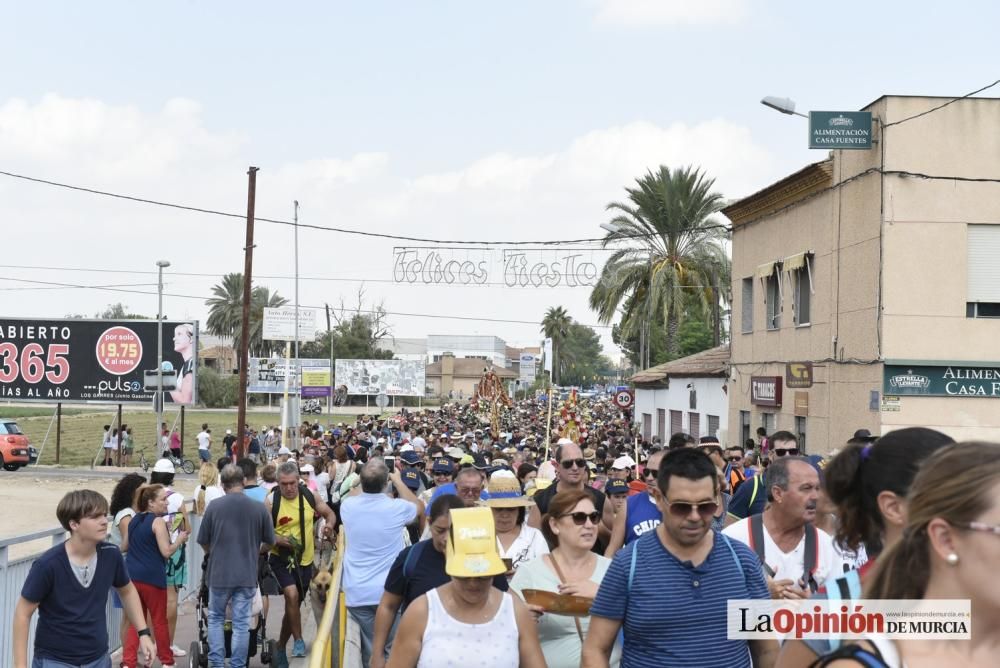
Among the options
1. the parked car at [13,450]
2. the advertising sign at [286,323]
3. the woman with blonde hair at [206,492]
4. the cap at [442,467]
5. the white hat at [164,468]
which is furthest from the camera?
the advertising sign at [286,323]

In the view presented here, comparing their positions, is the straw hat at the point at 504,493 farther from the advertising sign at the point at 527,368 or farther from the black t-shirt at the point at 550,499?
the advertising sign at the point at 527,368

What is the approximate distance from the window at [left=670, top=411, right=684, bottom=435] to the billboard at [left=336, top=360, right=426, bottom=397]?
208 feet

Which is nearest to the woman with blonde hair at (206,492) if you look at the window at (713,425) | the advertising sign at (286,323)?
the window at (713,425)

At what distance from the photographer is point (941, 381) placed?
20422mm

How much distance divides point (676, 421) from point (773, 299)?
42.8 ft

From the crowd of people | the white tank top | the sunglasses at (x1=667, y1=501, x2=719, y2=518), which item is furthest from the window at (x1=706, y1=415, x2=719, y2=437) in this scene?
the sunglasses at (x1=667, y1=501, x2=719, y2=518)

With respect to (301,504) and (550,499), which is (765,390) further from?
(550,499)

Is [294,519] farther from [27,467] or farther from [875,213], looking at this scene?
[27,467]

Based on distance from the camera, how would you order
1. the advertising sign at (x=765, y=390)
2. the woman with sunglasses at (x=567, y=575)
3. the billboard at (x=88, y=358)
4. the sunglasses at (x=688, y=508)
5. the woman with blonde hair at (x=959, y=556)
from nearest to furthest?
the woman with blonde hair at (x=959, y=556)
the sunglasses at (x=688, y=508)
the woman with sunglasses at (x=567, y=575)
the advertising sign at (x=765, y=390)
the billboard at (x=88, y=358)

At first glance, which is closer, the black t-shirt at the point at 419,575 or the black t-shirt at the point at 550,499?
the black t-shirt at the point at 419,575

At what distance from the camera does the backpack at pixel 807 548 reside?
535cm

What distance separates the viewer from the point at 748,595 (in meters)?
4.38

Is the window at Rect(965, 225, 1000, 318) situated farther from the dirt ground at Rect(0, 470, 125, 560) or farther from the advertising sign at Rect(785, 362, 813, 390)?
the dirt ground at Rect(0, 470, 125, 560)

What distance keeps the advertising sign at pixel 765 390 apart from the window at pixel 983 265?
655 cm
